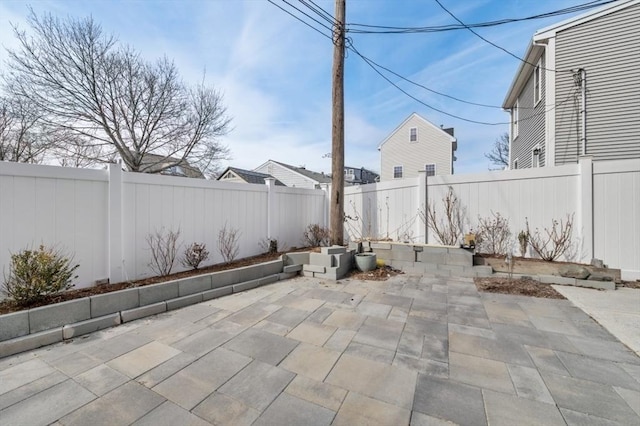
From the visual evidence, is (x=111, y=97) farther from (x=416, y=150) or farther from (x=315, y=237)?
(x=416, y=150)

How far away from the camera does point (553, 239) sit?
546cm

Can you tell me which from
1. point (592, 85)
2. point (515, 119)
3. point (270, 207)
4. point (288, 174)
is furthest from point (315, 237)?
point (288, 174)

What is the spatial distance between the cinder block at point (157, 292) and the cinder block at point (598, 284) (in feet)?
22.5

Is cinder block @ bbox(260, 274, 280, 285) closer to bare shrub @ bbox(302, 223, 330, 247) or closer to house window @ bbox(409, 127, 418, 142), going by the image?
bare shrub @ bbox(302, 223, 330, 247)

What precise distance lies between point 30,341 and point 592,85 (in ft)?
39.9

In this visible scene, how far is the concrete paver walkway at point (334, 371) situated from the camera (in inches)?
72.6

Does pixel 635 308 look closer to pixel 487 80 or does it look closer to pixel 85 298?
pixel 85 298

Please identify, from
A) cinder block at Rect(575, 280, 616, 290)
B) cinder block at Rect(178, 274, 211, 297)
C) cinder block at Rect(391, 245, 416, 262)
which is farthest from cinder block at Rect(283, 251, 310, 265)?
cinder block at Rect(575, 280, 616, 290)

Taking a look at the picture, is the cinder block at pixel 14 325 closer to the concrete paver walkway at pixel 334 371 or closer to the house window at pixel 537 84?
the concrete paver walkway at pixel 334 371

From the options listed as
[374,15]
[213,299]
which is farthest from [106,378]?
[374,15]

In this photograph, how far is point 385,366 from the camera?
7.96 feet

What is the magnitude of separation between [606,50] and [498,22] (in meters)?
3.32

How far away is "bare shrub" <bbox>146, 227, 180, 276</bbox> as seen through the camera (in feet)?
15.1

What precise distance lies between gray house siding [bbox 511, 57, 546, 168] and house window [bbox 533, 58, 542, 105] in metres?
0.13
